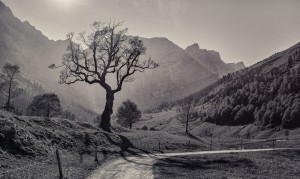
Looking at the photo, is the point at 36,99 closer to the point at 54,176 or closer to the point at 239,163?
the point at 239,163

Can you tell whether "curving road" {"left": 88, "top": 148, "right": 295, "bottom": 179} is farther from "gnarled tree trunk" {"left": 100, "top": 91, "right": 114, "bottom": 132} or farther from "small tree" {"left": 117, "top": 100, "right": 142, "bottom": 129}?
"small tree" {"left": 117, "top": 100, "right": 142, "bottom": 129}

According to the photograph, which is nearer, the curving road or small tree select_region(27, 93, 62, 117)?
the curving road

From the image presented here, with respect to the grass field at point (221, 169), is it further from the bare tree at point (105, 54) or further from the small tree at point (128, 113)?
the small tree at point (128, 113)

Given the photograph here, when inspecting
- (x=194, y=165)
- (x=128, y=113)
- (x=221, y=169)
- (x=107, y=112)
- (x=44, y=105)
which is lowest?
(x=221, y=169)

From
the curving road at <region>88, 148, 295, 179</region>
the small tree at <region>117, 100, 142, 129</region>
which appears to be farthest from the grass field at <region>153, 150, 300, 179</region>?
the small tree at <region>117, 100, 142, 129</region>

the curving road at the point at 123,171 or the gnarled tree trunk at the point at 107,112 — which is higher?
the gnarled tree trunk at the point at 107,112

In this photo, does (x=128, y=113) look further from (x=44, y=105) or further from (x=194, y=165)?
(x=194, y=165)

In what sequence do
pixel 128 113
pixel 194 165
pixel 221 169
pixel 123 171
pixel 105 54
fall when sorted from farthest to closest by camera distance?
pixel 128 113 → pixel 105 54 → pixel 194 165 → pixel 221 169 → pixel 123 171

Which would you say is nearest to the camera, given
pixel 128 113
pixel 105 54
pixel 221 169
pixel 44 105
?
pixel 221 169

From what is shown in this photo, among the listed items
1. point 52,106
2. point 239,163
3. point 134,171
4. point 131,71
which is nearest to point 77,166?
point 134,171

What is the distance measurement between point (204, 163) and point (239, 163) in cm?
478

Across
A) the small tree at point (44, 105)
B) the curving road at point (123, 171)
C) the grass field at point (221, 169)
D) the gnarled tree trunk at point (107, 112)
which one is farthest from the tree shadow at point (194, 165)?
the small tree at point (44, 105)

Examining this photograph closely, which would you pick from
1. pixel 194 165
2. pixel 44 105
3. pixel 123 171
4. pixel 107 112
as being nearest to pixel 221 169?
pixel 194 165

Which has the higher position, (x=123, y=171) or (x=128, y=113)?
(x=128, y=113)
